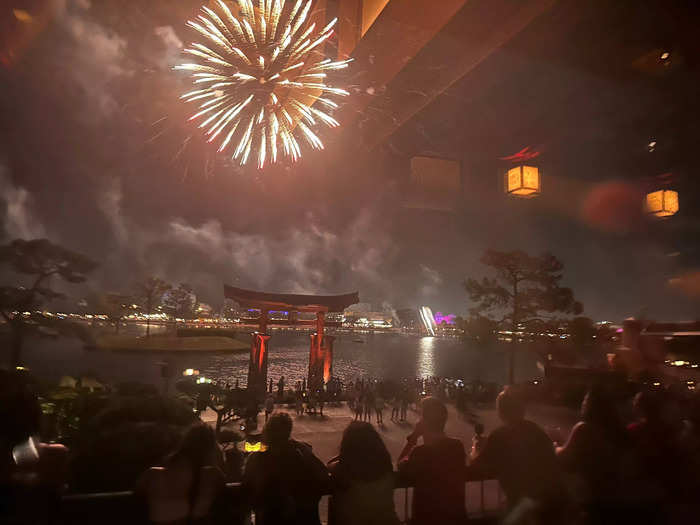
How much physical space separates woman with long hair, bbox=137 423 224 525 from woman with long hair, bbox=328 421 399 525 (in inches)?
27.1

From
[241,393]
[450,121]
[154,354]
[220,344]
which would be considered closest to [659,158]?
[450,121]

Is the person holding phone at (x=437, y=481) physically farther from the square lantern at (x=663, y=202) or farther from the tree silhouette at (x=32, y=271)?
the tree silhouette at (x=32, y=271)

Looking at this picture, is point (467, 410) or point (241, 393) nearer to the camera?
point (241, 393)

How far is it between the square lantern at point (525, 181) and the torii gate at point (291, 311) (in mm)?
14961

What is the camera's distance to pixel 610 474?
8.42 ft

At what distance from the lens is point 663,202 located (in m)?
6.62

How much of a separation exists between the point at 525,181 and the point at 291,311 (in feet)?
58.2

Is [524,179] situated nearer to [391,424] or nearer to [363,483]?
[363,483]

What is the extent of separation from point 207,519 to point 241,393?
522 inches

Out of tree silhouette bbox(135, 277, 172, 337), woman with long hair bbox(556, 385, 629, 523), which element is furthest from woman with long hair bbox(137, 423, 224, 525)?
tree silhouette bbox(135, 277, 172, 337)

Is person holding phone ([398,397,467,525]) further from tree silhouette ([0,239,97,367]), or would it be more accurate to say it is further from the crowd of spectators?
tree silhouette ([0,239,97,367])

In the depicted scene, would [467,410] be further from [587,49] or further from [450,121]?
[587,49]

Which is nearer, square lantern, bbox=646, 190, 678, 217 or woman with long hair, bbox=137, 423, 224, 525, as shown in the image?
woman with long hair, bbox=137, 423, 224, 525

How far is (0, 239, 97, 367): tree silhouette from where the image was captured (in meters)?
23.5
